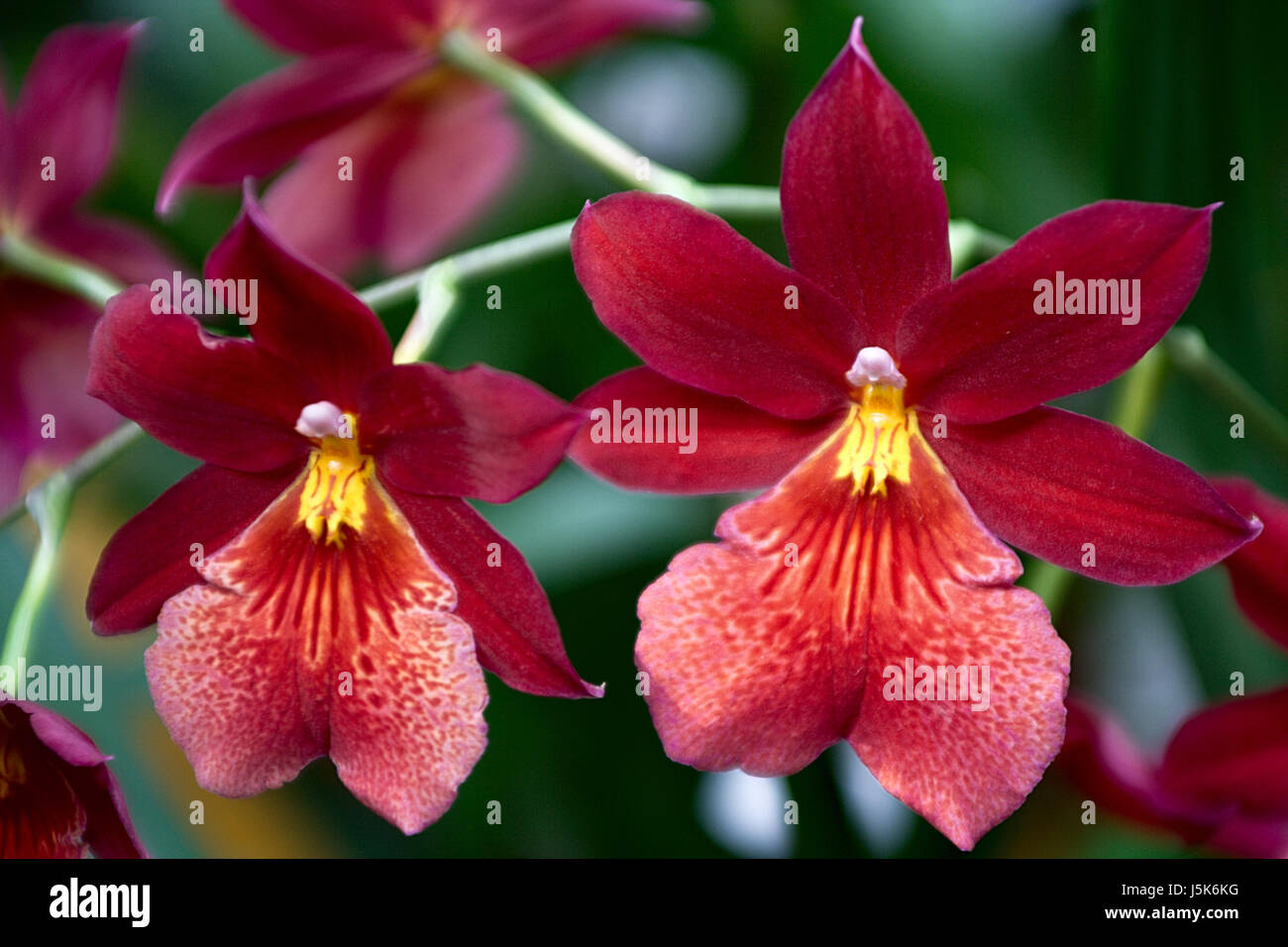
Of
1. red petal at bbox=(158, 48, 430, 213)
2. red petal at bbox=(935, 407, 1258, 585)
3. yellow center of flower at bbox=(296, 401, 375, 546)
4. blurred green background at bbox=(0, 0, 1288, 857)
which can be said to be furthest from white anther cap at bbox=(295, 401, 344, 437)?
blurred green background at bbox=(0, 0, 1288, 857)

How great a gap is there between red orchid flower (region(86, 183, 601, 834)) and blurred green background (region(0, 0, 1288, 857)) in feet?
1.47

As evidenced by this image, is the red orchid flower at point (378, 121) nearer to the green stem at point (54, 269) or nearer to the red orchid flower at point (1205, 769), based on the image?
the green stem at point (54, 269)

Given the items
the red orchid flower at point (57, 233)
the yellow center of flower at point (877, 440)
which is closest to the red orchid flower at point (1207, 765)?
the yellow center of flower at point (877, 440)

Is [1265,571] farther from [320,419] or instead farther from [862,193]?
[320,419]

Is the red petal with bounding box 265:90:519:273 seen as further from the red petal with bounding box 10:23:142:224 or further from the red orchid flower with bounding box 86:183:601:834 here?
the red orchid flower with bounding box 86:183:601:834

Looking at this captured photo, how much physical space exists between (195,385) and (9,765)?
244 millimetres

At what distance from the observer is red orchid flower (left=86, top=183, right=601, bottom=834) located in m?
0.64

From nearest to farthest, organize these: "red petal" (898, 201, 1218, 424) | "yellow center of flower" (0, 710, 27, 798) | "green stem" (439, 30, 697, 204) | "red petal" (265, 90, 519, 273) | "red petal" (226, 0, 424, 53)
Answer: "red petal" (898, 201, 1218, 424), "yellow center of flower" (0, 710, 27, 798), "green stem" (439, 30, 697, 204), "red petal" (226, 0, 424, 53), "red petal" (265, 90, 519, 273)

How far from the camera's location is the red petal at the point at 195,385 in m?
0.64

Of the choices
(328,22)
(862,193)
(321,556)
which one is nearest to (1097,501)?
(862,193)

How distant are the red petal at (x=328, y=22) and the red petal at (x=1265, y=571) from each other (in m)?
0.68
